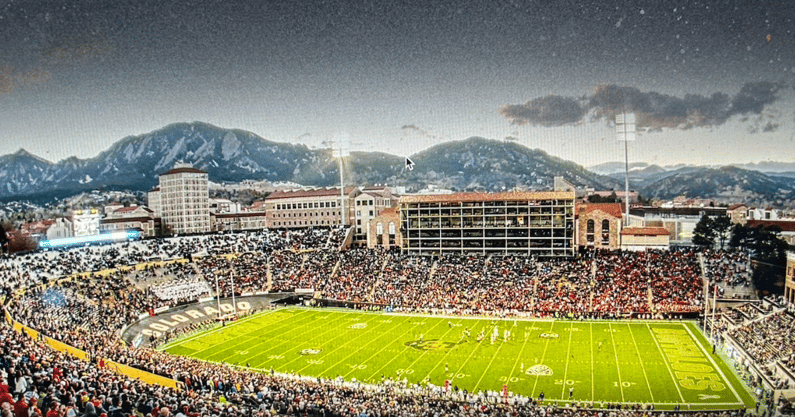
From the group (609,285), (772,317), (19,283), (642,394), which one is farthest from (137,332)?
(772,317)

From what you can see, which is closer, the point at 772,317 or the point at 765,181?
the point at 772,317

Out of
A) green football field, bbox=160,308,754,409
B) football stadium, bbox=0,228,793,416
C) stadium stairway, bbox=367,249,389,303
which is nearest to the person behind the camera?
football stadium, bbox=0,228,793,416

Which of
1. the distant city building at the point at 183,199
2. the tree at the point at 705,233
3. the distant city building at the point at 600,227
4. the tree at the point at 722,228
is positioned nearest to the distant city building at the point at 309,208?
the distant city building at the point at 183,199

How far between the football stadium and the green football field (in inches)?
5.5

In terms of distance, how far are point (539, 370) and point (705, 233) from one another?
94.1 ft

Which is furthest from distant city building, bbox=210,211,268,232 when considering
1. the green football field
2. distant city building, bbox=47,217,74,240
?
the green football field

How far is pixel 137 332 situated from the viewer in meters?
31.6

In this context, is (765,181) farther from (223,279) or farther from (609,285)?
(223,279)

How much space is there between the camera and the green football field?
2166cm

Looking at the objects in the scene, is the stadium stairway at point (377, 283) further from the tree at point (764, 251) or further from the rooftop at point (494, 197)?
the tree at point (764, 251)

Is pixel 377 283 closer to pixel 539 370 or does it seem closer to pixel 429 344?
pixel 429 344

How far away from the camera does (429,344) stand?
95.3ft

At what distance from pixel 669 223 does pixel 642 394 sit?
34.6 meters

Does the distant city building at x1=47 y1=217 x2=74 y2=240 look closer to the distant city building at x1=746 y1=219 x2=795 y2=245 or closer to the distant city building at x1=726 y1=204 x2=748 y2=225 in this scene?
the distant city building at x1=726 y1=204 x2=748 y2=225
